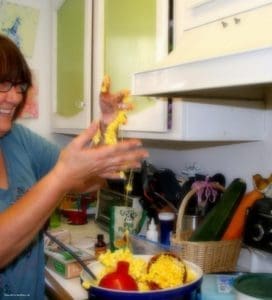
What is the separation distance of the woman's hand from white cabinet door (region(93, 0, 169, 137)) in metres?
0.40

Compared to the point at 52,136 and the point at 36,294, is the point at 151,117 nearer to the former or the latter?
the point at 36,294

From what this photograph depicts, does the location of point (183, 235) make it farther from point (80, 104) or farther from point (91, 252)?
point (80, 104)

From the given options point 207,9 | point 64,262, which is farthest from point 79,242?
point 207,9

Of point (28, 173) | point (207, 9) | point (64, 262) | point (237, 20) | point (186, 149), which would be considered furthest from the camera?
point (186, 149)

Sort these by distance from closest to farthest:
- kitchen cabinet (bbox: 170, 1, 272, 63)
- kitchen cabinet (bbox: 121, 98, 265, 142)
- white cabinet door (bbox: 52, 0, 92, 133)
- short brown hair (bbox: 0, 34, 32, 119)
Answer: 1. kitchen cabinet (bbox: 170, 1, 272, 63)
2. short brown hair (bbox: 0, 34, 32, 119)
3. kitchen cabinet (bbox: 121, 98, 265, 142)
4. white cabinet door (bbox: 52, 0, 92, 133)

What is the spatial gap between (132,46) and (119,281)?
2.69ft

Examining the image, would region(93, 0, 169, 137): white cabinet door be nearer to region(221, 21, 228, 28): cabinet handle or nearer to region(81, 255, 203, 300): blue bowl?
region(221, 21, 228, 28): cabinet handle

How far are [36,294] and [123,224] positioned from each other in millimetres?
491

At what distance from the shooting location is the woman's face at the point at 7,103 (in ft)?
3.42

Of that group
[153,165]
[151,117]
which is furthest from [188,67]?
Result: [153,165]

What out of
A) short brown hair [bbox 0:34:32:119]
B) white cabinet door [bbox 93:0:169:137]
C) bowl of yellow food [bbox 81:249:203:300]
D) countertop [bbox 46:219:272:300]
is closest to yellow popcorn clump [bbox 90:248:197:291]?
bowl of yellow food [bbox 81:249:203:300]

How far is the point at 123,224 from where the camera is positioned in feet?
4.98

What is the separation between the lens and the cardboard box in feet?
4.06

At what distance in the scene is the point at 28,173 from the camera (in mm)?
1117
